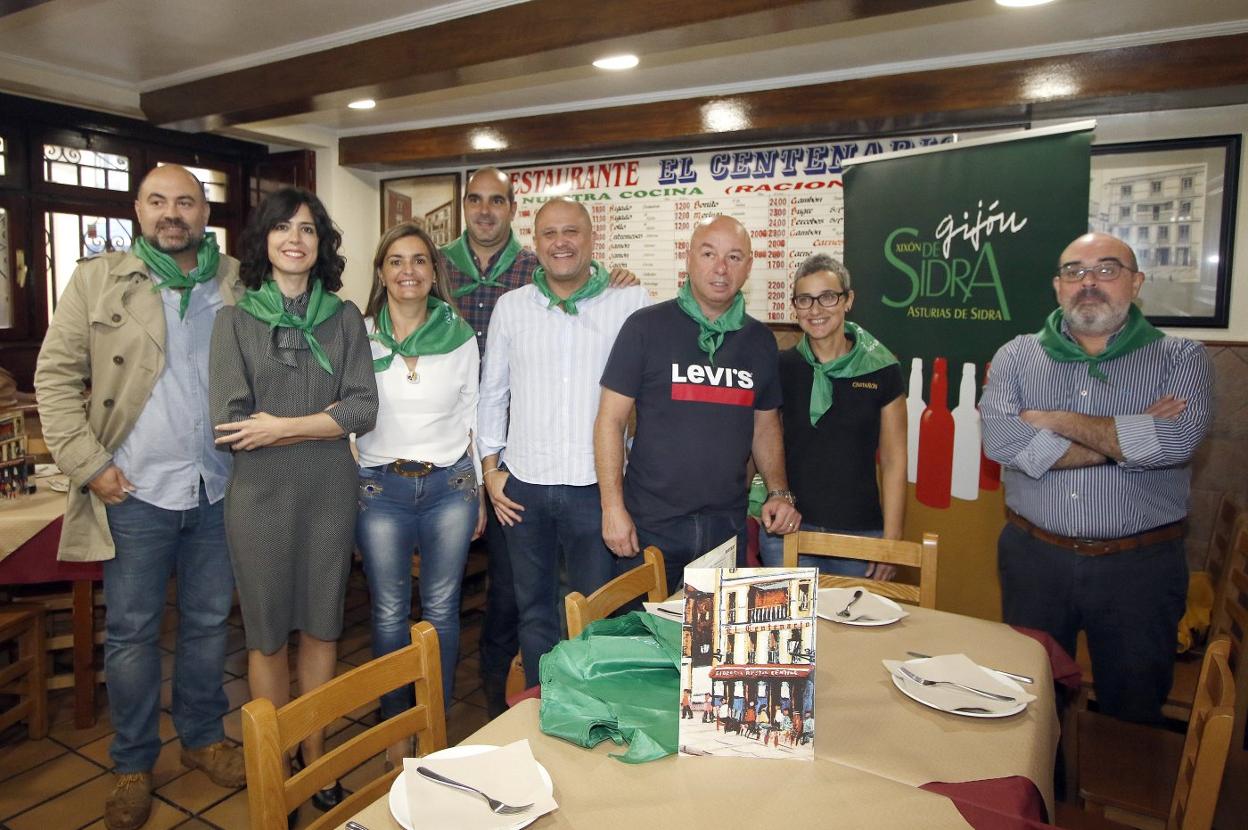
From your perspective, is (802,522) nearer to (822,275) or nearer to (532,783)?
(822,275)

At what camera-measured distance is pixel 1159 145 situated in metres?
3.43

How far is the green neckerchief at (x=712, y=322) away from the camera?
2346 mm

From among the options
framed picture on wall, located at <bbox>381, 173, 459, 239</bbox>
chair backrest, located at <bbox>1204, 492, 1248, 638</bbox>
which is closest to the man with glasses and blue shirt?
framed picture on wall, located at <bbox>381, 173, 459, 239</bbox>

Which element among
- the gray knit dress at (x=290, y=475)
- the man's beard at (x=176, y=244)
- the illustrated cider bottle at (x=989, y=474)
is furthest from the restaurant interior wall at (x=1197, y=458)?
the man's beard at (x=176, y=244)

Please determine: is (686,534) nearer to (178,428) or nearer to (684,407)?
(684,407)

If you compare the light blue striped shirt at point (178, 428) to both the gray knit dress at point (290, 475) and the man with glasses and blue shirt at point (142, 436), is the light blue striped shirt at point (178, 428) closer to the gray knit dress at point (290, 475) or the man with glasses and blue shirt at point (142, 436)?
the man with glasses and blue shirt at point (142, 436)

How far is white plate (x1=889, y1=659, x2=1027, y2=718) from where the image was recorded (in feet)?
4.74

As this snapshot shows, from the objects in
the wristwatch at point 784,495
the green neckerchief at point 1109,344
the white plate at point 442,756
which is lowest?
the white plate at point 442,756

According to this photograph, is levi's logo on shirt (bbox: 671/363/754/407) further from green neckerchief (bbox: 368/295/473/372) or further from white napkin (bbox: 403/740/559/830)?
white napkin (bbox: 403/740/559/830)

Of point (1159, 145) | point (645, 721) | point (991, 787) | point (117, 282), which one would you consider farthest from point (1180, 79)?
point (117, 282)

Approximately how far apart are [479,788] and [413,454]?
1316mm

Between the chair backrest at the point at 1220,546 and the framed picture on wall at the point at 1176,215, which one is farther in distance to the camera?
the framed picture on wall at the point at 1176,215

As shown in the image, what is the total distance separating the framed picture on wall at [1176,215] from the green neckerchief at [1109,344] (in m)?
1.16

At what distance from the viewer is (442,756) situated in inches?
49.6
